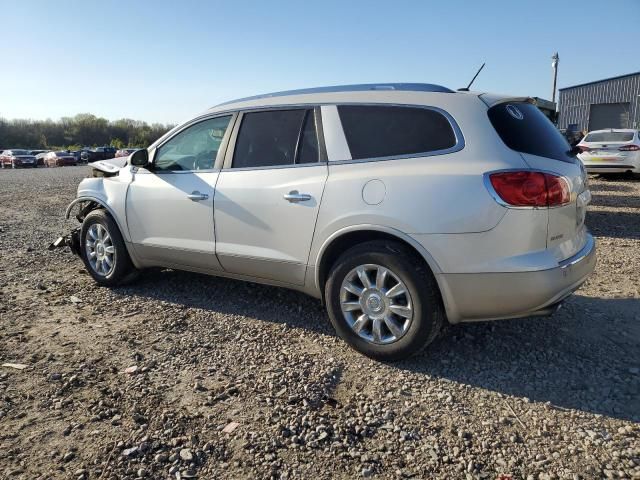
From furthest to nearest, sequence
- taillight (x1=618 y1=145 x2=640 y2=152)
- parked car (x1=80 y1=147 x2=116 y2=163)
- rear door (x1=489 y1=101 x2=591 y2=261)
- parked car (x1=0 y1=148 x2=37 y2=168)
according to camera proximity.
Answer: parked car (x1=80 y1=147 x2=116 y2=163)
parked car (x1=0 y1=148 x2=37 y2=168)
taillight (x1=618 y1=145 x2=640 y2=152)
rear door (x1=489 y1=101 x2=591 y2=261)

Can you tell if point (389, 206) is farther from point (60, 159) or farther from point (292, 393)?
point (60, 159)

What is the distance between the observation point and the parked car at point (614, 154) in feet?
41.7

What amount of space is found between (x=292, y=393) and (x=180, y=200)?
2082 mm

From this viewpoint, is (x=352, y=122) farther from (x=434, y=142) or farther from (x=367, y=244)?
(x=367, y=244)

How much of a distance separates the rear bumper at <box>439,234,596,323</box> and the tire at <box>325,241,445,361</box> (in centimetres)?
13

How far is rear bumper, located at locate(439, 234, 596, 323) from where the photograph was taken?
113 inches

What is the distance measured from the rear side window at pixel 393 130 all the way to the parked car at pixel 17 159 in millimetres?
45635

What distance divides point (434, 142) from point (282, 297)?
2.23m

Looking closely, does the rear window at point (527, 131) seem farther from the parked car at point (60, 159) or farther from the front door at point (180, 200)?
the parked car at point (60, 159)

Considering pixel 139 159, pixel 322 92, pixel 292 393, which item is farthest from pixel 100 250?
pixel 292 393

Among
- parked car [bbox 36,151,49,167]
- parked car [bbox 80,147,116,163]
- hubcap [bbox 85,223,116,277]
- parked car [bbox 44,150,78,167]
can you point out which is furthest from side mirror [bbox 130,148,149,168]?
parked car [bbox 80,147,116,163]

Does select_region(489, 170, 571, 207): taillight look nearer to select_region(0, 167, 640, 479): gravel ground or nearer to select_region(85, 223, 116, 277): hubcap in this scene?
select_region(0, 167, 640, 479): gravel ground

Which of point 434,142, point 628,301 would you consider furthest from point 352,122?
point 628,301

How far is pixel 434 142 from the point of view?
313 cm
